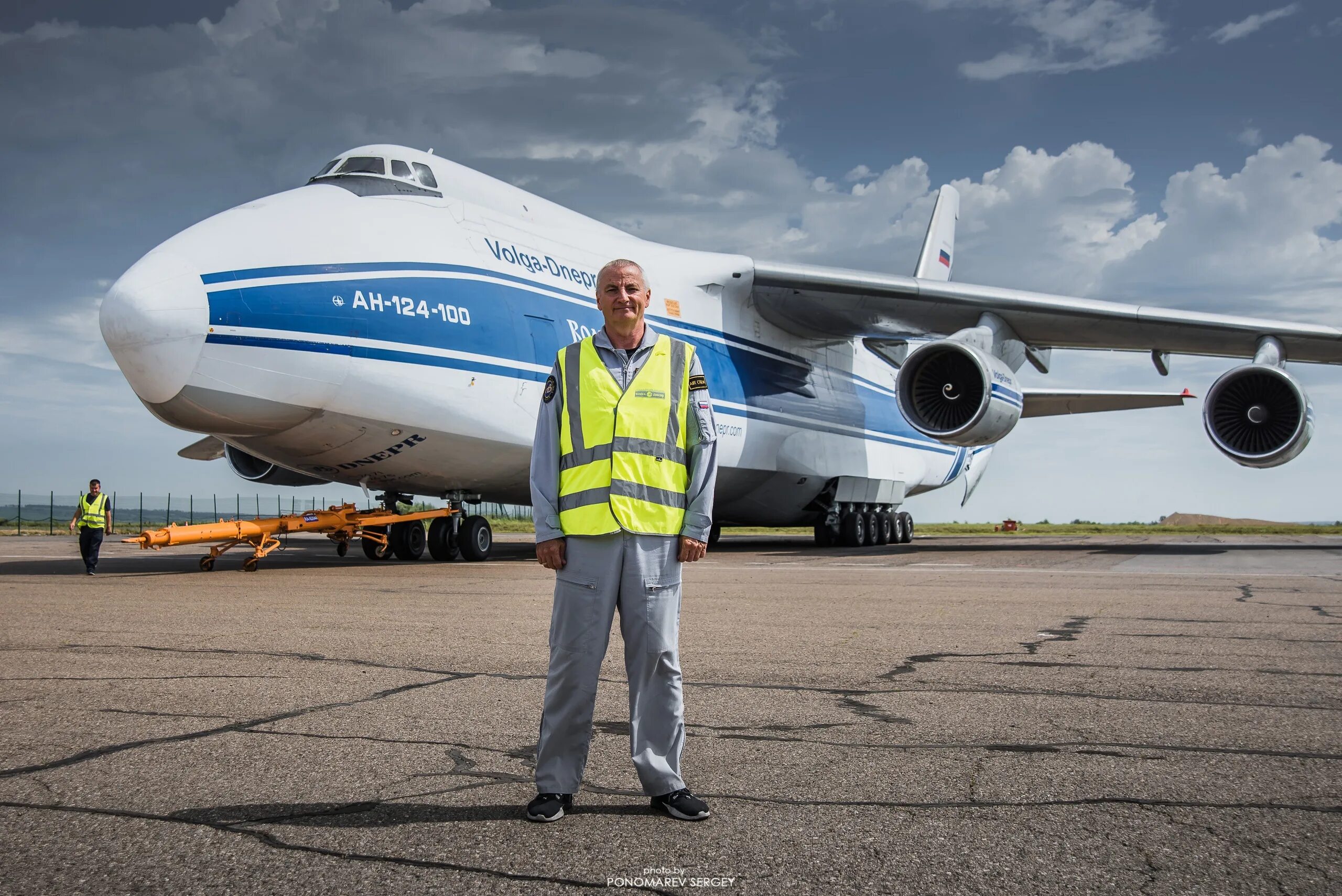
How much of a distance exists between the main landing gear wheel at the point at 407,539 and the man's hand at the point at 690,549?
410 inches

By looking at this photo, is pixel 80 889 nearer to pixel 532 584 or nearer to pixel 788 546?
pixel 532 584

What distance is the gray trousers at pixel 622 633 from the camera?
9.76 feet

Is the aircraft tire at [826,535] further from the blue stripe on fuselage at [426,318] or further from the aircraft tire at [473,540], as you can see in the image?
the aircraft tire at [473,540]

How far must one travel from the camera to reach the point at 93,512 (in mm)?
12336

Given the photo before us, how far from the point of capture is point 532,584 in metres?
9.46

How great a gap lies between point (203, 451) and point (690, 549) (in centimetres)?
1788

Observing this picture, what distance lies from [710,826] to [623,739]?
1.02 metres

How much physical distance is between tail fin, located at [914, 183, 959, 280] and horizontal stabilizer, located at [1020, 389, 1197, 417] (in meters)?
5.91

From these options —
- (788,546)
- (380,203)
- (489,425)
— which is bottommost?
(788,546)

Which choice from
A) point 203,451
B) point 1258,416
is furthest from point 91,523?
point 1258,416

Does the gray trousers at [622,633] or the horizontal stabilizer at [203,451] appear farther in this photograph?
the horizontal stabilizer at [203,451]

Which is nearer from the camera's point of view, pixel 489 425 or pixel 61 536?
pixel 489 425

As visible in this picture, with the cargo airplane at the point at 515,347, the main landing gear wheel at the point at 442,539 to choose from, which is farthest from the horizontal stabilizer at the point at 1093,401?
the main landing gear wheel at the point at 442,539

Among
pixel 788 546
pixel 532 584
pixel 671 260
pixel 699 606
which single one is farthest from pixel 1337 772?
pixel 788 546
